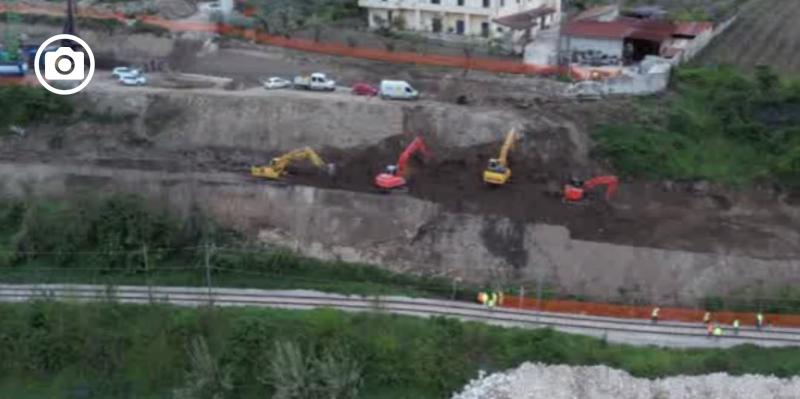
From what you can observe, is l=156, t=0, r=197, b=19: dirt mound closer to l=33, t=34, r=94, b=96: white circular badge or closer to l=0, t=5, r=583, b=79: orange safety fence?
l=0, t=5, r=583, b=79: orange safety fence

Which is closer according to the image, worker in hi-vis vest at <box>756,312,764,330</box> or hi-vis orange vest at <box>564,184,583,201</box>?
worker in hi-vis vest at <box>756,312,764,330</box>

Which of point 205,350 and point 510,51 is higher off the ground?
point 510,51

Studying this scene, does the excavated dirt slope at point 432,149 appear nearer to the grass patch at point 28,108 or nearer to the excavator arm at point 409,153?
the excavator arm at point 409,153

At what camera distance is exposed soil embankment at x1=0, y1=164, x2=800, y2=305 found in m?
38.1

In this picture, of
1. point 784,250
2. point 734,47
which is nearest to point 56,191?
point 784,250

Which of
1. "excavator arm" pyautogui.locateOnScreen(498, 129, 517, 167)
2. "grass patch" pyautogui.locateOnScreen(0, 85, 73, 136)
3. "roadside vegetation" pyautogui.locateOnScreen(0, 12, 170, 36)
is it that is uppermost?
"roadside vegetation" pyautogui.locateOnScreen(0, 12, 170, 36)

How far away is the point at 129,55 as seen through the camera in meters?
53.7

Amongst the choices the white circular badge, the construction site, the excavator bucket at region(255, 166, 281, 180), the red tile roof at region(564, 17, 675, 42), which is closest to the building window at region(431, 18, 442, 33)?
the construction site

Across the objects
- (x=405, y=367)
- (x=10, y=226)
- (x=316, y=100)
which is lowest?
(x=405, y=367)

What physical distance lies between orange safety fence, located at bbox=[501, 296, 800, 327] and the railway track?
247mm

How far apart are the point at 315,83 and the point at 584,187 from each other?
12.3m

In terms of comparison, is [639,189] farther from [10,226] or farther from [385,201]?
[10,226]

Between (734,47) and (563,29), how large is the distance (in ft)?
26.1

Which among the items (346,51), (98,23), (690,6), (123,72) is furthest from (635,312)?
(98,23)
